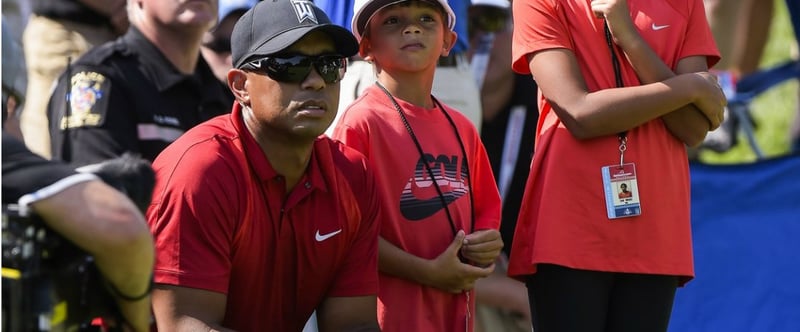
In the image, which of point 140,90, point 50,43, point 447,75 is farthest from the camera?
point 50,43

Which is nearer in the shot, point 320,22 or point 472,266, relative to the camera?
point 320,22

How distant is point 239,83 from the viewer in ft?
13.9

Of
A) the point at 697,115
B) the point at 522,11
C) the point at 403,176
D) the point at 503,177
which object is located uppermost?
the point at 522,11

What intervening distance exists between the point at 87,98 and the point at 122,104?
0.14 metres

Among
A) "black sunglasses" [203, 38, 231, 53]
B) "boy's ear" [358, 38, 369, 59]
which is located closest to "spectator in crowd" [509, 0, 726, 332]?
"boy's ear" [358, 38, 369, 59]

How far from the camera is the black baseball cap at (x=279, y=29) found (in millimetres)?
4066

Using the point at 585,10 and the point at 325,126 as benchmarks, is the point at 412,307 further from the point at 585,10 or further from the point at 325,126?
the point at 585,10

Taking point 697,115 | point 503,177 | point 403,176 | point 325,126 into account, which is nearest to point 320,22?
point 325,126

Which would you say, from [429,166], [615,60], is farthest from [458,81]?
[615,60]

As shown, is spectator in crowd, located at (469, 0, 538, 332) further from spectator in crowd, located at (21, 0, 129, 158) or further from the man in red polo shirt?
the man in red polo shirt

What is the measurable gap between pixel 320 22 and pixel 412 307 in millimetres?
1000

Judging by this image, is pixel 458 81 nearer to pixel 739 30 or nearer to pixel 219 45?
pixel 219 45

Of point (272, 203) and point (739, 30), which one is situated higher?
point (739, 30)

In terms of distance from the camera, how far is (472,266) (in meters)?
4.42
